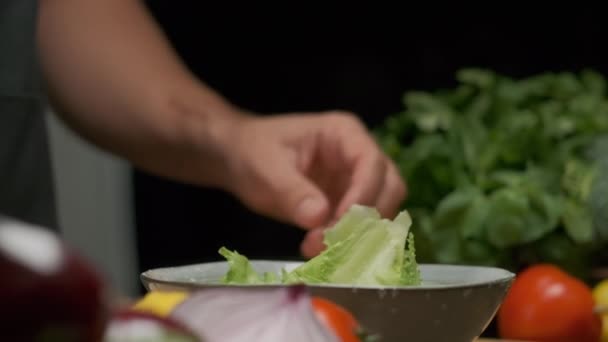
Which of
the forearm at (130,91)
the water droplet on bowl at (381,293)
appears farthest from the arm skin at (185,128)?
the water droplet on bowl at (381,293)

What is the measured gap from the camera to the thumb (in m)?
0.91

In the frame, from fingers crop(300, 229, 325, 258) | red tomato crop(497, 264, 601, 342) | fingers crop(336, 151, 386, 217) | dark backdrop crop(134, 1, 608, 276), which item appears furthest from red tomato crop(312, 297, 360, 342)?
dark backdrop crop(134, 1, 608, 276)

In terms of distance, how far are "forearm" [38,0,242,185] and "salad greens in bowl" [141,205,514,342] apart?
53cm

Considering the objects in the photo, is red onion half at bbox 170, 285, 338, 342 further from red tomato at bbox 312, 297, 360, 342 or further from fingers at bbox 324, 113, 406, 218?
fingers at bbox 324, 113, 406, 218

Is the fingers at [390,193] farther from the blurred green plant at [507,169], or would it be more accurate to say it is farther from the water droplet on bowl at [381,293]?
the water droplet on bowl at [381,293]

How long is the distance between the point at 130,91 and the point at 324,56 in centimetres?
93

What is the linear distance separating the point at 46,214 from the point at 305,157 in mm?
303

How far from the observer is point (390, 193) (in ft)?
Answer: 3.49

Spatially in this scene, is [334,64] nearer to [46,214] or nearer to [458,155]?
[458,155]

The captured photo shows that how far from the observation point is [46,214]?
115 cm

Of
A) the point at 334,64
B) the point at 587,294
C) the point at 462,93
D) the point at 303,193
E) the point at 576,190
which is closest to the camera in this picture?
the point at 303,193

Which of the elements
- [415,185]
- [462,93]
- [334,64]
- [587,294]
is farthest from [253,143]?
[334,64]

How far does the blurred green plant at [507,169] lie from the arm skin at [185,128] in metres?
0.32

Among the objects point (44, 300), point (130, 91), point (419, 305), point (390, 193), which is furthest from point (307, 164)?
point (44, 300)
